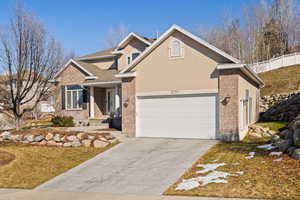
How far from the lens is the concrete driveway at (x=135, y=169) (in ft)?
28.0

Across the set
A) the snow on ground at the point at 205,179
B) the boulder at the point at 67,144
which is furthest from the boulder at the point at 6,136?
the snow on ground at the point at 205,179

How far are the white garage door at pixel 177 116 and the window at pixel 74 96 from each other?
725 cm

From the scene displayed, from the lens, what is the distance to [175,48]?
50.5 ft

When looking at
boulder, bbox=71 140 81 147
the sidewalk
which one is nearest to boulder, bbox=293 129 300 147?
the sidewalk

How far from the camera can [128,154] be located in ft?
41.0

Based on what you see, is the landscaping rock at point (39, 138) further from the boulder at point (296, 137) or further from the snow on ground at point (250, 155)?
the boulder at point (296, 137)

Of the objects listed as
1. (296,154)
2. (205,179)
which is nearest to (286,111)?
(296,154)

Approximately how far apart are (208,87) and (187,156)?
457 cm

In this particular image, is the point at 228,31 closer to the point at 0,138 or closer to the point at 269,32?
the point at 269,32

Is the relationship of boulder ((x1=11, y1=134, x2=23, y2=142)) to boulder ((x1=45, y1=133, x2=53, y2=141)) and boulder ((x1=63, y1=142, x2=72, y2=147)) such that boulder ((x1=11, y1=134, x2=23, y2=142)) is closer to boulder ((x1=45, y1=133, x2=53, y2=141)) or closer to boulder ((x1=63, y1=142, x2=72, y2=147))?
boulder ((x1=45, y1=133, x2=53, y2=141))

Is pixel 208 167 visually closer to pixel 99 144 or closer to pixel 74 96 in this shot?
pixel 99 144

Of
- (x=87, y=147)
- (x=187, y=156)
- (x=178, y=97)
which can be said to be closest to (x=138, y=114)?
(x=178, y=97)

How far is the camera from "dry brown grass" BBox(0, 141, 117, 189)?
959 cm

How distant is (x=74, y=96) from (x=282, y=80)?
20.5 meters
